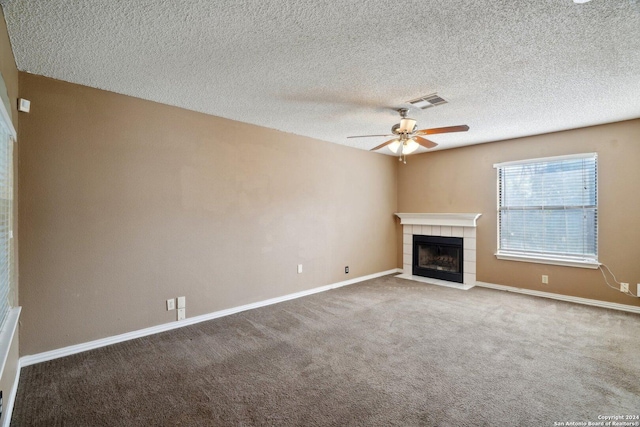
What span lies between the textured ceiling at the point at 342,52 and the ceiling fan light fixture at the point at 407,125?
24 centimetres

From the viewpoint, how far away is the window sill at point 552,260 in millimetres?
3979

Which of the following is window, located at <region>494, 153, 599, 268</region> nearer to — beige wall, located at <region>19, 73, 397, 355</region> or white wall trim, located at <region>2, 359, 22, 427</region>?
beige wall, located at <region>19, 73, 397, 355</region>

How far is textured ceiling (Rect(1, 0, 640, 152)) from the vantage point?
5.67ft

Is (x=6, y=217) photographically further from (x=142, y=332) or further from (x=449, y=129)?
(x=449, y=129)

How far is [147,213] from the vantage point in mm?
3064

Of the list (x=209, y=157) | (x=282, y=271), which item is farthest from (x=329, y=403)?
(x=209, y=157)

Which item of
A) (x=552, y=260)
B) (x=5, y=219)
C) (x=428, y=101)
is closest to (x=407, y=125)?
(x=428, y=101)

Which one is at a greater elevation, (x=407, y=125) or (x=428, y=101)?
(x=428, y=101)

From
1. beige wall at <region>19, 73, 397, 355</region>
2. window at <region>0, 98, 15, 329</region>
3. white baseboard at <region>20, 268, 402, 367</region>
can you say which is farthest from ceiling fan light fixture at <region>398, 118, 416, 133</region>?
window at <region>0, 98, 15, 329</region>

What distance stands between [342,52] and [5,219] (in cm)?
252

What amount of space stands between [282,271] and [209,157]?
6.07 ft

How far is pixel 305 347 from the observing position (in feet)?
9.07

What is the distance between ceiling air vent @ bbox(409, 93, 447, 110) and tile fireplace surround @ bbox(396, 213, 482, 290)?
2.56 m

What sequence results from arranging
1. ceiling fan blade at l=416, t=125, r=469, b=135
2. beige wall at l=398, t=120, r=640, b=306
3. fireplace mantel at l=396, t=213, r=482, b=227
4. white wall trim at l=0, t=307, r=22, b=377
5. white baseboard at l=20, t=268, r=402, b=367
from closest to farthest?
white wall trim at l=0, t=307, r=22, b=377 < white baseboard at l=20, t=268, r=402, b=367 < ceiling fan blade at l=416, t=125, r=469, b=135 < beige wall at l=398, t=120, r=640, b=306 < fireplace mantel at l=396, t=213, r=482, b=227
